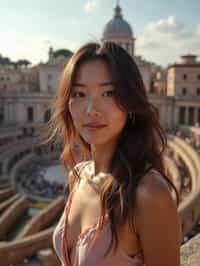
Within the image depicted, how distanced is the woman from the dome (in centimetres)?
6320

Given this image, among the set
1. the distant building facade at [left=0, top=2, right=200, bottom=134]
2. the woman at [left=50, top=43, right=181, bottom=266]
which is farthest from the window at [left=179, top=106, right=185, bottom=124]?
the woman at [left=50, top=43, right=181, bottom=266]

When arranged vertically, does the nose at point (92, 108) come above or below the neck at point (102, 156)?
above

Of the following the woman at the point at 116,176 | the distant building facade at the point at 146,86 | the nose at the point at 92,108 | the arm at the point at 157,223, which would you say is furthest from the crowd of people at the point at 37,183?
the arm at the point at 157,223

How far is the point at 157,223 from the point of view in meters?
2.15

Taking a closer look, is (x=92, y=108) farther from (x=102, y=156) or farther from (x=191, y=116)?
(x=191, y=116)

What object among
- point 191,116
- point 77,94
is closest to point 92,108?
point 77,94

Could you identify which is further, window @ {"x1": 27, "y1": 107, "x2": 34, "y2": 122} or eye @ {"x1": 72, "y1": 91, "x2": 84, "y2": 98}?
window @ {"x1": 27, "y1": 107, "x2": 34, "y2": 122}

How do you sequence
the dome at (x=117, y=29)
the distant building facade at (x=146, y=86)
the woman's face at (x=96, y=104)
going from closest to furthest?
the woman's face at (x=96, y=104) < the distant building facade at (x=146, y=86) < the dome at (x=117, y=29)

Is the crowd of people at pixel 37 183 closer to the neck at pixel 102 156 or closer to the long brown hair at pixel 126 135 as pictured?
the neck at pixel 102 156

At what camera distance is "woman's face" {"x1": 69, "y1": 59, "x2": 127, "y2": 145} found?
2605 mm

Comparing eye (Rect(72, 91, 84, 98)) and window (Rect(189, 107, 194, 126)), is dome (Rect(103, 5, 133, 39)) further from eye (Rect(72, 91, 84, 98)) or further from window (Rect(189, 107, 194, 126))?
eye (Rect(72, 91, 84, 98))

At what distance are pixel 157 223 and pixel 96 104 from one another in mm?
1000

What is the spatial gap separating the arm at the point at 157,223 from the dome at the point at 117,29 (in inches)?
2516

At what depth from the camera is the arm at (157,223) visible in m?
2.15
